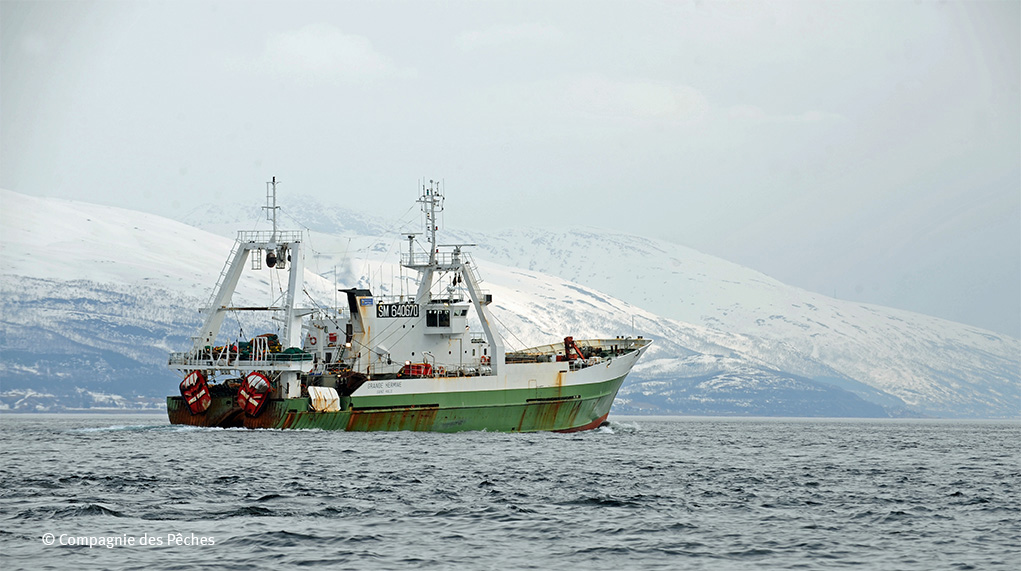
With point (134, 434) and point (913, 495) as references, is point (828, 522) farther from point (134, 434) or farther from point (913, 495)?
point (134, 434)

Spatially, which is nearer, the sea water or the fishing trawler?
the sea water

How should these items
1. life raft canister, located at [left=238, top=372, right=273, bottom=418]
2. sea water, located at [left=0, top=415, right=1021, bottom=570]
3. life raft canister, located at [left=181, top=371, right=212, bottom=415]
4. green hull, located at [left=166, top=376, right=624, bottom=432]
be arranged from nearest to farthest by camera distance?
sea water, located at [left=0, top=415, right=1021, bottom=570] → life raft canister, located at [left=238, top=372, right=273, bottom=418] → green hull, located at [left=166, top=376, right=624, bottom=432] → life raft canister, located at [left=181, top=371, right=212, bottom=415]

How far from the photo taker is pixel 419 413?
66438 mm

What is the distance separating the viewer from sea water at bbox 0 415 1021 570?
2564cm

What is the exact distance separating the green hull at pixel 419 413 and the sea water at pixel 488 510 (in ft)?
35.9

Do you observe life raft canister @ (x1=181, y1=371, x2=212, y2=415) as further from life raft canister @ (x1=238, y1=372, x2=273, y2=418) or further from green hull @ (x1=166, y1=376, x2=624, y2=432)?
life raft canister @ (x1=238, y1=372, x2=273, y2=418)

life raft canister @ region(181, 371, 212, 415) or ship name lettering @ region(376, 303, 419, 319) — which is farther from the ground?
ship name lettering @ region(376, 303, 419, 319)

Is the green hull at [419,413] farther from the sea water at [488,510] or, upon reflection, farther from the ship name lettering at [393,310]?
the sea water at [488,510]

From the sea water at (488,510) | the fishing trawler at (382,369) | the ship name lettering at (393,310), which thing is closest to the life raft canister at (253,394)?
the fishing trawler at (382,369)

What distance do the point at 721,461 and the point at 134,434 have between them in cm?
3389

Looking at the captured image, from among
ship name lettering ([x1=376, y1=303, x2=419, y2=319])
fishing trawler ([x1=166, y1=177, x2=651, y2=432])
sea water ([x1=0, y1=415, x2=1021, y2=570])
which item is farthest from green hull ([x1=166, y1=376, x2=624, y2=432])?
sea water ([x1=0, y1=415, x2=1021, y2=570])

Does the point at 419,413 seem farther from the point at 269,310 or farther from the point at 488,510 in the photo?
the point at 488,510

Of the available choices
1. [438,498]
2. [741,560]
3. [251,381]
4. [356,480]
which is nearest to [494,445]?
[251,381]

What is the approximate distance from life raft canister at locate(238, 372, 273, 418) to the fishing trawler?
7cm
